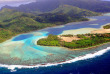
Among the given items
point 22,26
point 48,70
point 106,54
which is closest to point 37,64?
point 48,70

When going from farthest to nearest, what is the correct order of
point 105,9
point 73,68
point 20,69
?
point 105,9 < point 20,69 < point 73,68

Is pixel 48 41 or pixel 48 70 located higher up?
pixel 48 41

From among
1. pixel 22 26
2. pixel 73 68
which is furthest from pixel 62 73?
pixel 22 26

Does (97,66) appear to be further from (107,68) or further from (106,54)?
(106,54)

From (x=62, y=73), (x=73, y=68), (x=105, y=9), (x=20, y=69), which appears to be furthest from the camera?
(x=105, y=9)

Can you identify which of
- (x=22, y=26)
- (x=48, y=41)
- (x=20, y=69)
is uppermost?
(x=22, y=26)

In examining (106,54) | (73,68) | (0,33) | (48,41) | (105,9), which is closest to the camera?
(73,68)

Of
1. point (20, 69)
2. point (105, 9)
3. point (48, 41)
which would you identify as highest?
point (105, 9)

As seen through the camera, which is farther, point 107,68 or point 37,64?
point 37,64

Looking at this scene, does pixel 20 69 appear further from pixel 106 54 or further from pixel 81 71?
pixel 106 54
